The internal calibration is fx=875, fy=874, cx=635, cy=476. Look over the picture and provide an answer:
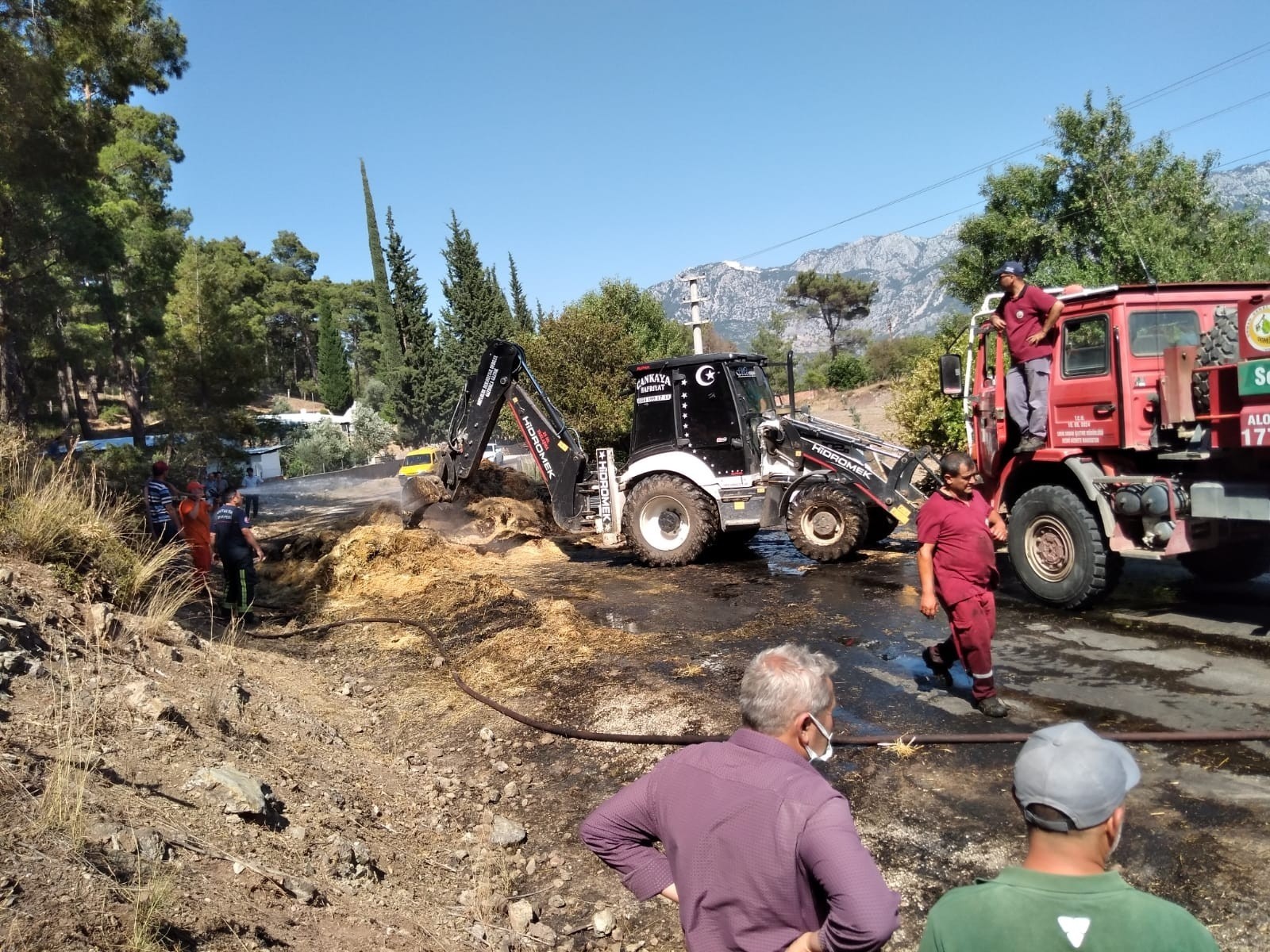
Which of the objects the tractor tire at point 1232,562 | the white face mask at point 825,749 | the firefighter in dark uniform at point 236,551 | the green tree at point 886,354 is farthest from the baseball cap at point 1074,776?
the green tree at point 886,354

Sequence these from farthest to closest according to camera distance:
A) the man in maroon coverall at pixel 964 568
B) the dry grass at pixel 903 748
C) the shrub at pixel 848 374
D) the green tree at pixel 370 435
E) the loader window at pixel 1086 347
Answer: the green tree at pixel 370 435
the shrub at pixel 848 374
the loader window at pixel 1086 347
the man in maroon coverall at pixel 964 568
the dry grass at pixel 903 748

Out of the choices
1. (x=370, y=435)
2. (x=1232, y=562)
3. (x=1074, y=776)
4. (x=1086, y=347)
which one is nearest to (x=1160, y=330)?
(x=1086, y=347)

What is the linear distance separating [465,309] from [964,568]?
4938cm

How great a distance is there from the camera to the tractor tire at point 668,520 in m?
11.4

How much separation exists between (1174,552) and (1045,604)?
1264mm

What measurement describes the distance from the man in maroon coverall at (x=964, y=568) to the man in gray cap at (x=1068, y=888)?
12.7ft

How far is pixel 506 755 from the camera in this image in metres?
5.72

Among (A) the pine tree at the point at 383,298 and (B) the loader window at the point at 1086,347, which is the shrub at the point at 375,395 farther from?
(B) the loader window at the point at 1086,347

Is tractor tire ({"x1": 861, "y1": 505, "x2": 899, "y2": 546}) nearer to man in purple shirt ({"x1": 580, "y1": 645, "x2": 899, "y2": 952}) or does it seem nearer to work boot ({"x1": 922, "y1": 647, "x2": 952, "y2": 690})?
work boot ({"x1": 922, "y1": 647, "x2": 952, "y2": 690})

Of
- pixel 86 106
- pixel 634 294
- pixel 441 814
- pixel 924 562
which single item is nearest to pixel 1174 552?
pixel 924 562

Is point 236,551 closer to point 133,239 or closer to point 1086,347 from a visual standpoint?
point 1086,347

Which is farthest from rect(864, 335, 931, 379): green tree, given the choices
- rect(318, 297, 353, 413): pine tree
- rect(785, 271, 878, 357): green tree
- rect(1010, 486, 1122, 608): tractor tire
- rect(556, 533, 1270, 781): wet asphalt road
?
rect(318, 297, 353, 413): pine tree

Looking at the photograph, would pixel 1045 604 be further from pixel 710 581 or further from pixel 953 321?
pixel 953 321

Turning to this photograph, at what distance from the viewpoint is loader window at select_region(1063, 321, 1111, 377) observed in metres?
7.68
